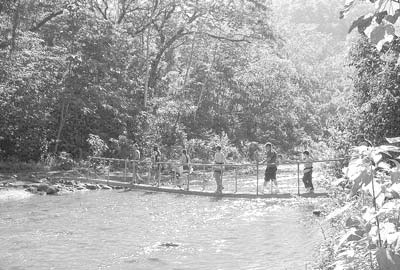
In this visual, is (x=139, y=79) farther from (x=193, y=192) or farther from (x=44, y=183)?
(x=193, y=192)

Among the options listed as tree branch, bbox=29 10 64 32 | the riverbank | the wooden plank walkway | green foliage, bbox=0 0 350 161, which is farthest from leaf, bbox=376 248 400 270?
tree branch, bbox=29 10 64 32

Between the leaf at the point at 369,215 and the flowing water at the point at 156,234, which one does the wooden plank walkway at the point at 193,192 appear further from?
the leaf at the point at 369,215

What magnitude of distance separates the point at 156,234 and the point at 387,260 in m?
8.88

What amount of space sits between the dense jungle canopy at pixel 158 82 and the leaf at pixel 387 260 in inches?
380

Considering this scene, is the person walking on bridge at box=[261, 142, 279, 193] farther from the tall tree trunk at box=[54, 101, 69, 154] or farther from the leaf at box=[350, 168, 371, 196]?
the tall tree trunk at box=[54, 101, 69, 154]

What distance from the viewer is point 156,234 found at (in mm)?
11984

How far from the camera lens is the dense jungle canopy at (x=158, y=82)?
62.7 feet

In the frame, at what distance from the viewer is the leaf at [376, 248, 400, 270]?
3496 millimetres

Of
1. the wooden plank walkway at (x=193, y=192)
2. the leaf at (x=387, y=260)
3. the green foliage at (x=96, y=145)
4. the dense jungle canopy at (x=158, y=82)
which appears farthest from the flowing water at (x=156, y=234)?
the green foliage at (x=96, y=145)

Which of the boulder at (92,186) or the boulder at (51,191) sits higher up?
the boulder at (92,186)

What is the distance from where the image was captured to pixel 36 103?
26.5 metres

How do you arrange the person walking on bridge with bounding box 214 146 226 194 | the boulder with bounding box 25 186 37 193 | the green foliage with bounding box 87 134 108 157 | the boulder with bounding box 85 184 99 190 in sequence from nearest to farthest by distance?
the person walking on bridge with bounding box 214 146 226 194 → the boulder with bounding box 25 186 37 193 → the boulder with bounding box 85 184 99 190 → the green foliage with bounding box 87 134 108 157

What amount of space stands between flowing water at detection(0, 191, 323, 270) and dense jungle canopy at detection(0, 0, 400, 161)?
3.45 m

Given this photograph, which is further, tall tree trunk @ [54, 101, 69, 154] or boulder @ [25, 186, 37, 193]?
tall tree trunk @ [54, 101, 69, 154]
